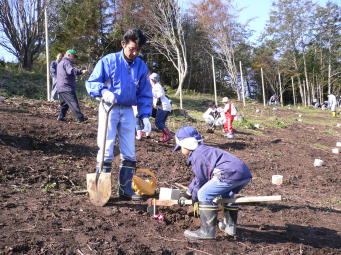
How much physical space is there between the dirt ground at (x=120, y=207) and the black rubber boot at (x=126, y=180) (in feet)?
0.35

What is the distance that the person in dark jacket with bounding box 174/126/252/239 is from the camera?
3191mm

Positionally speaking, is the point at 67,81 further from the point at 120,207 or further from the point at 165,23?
the point at 165,23

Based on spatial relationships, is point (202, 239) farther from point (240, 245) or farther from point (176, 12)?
point (176, 12)

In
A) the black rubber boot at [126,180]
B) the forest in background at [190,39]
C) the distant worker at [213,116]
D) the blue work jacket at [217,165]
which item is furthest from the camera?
the forest in background at [190,39]

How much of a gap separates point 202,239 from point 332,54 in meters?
37.6

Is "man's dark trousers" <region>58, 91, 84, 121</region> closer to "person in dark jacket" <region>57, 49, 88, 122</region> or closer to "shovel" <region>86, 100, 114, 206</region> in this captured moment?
"person in dark jacket" <region>57, 49, 88, 122</region>

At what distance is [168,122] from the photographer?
1078cm

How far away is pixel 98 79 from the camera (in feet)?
12.5

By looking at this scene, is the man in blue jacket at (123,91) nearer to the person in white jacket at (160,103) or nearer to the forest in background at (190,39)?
the person in white jacket at (160,103)

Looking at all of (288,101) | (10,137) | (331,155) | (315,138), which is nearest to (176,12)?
(315,138)

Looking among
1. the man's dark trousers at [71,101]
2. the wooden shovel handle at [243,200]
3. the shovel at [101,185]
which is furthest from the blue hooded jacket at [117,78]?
the man's dark trousers at [71,101]

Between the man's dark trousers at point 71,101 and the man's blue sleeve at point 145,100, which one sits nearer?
the man's blue sleeve at point 145,100

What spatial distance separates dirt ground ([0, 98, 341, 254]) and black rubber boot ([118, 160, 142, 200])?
108mm

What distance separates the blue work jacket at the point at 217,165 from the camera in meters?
3.18
